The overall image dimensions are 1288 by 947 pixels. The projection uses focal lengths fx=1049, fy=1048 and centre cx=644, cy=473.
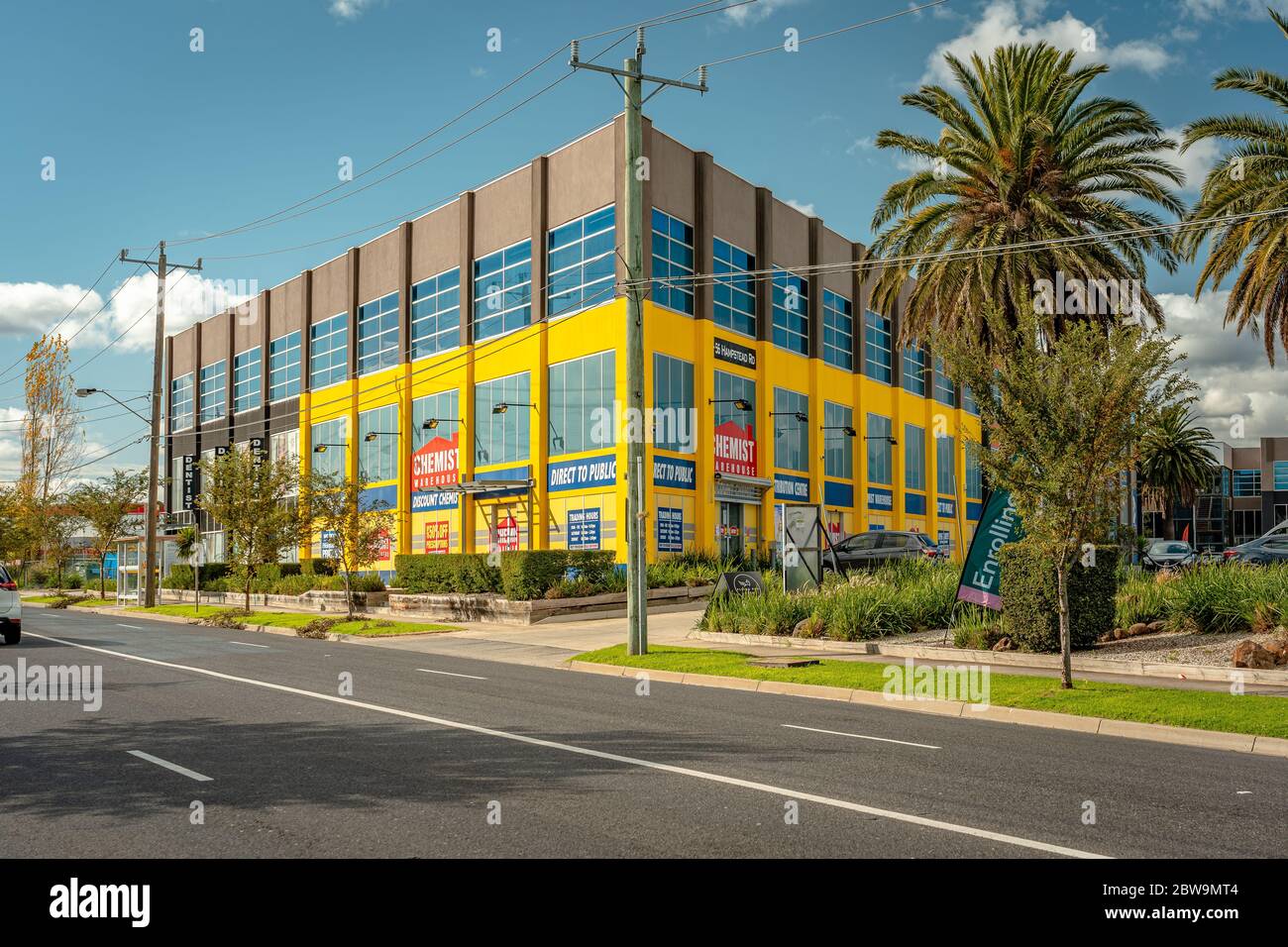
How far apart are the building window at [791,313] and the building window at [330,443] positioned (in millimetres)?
22350

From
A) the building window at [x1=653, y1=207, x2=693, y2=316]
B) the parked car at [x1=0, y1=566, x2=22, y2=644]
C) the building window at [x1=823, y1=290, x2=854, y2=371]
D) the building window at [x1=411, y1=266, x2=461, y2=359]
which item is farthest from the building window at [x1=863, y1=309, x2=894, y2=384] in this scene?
the parked car at [x1=0, y1=566, x2=22, y2=644]

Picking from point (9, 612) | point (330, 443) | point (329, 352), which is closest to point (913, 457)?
point (330, 443)

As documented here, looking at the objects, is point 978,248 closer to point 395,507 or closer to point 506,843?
point 506,843

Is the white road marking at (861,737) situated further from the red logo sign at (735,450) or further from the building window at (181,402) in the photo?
the building window at (181,402)

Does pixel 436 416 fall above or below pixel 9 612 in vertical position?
above

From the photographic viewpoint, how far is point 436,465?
152ft

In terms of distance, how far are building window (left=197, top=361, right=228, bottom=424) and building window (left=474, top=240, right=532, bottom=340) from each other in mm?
28034

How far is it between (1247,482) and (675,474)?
271 feet

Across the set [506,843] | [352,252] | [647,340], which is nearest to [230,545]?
[647,340]

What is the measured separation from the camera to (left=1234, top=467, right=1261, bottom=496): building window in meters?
98.3

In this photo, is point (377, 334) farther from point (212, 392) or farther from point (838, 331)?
point (838, 331)
